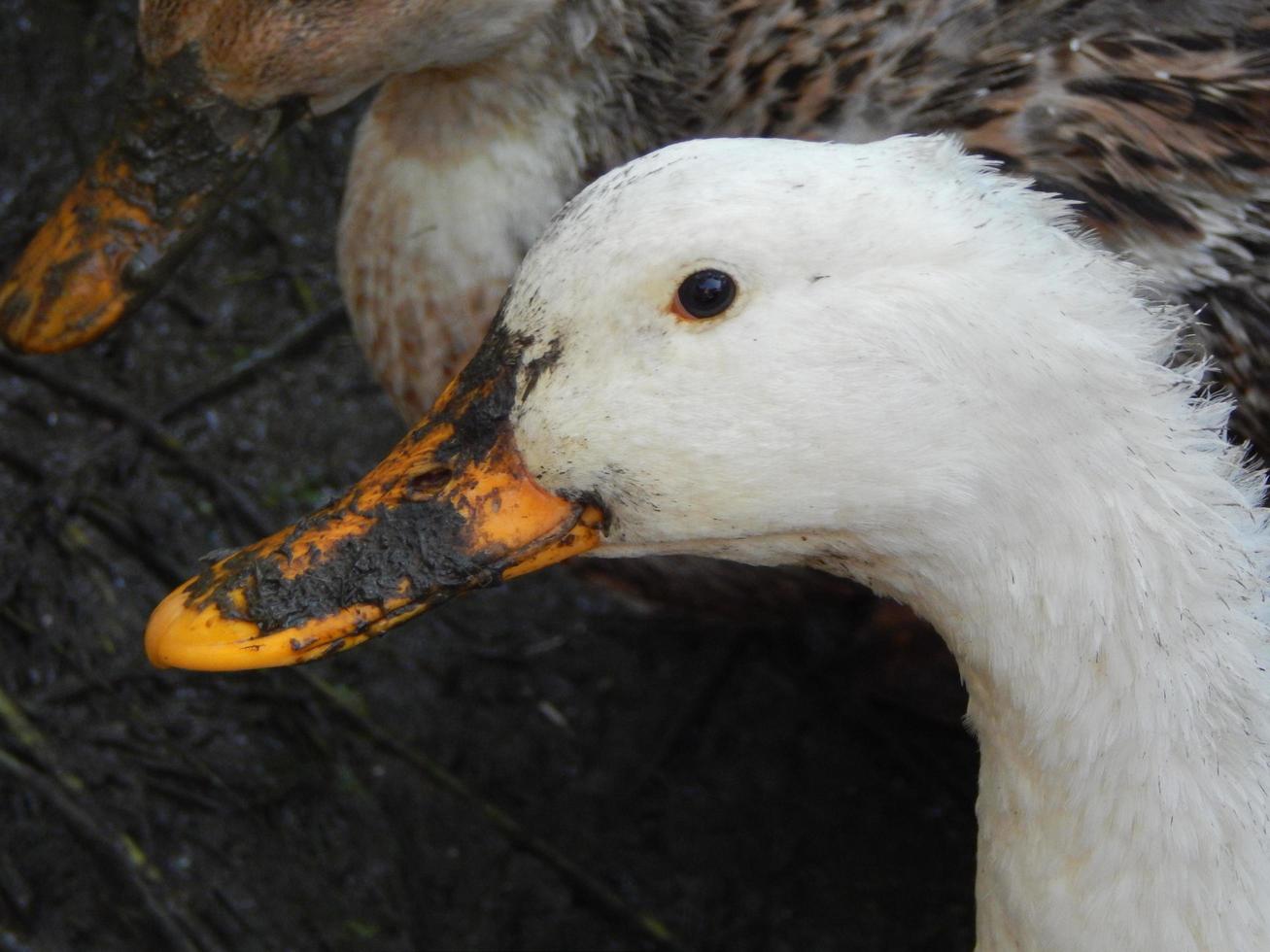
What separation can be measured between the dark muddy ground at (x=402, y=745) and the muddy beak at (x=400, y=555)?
1256mm

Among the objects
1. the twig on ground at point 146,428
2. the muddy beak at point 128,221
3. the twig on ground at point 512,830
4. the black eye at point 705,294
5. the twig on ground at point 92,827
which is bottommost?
the twig on ground at point 512,830

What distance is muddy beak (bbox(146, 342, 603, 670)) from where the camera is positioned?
1458 millimetres

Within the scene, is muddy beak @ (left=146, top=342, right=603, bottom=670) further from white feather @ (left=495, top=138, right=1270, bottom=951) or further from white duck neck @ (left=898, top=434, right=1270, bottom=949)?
white duck neck @ (left=898, top=434, right=1270, bottom=949)

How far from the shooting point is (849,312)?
1303 mm

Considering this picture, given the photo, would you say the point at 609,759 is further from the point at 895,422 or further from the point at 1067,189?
the point at 895,422

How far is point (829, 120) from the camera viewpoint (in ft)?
7.09

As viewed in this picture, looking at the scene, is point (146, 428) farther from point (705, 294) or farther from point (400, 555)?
point (705, 294)

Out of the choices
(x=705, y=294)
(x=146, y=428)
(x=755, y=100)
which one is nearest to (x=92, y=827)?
(x=146, y=428)

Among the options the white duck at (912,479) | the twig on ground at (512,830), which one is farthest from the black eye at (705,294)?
the twig on ground at (512,830)

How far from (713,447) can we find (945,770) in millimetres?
1761

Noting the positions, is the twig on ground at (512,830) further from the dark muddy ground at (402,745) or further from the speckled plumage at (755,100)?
the speckled plumage at (755,100)

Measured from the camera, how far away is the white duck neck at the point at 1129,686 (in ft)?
4.36

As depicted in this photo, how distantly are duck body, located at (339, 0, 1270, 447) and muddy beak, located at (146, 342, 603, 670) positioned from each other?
85 centimetres

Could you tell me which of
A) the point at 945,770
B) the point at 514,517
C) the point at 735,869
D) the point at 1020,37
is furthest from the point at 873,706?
the point at 514,517
